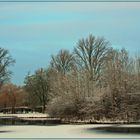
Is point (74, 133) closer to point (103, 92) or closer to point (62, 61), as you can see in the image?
point (103, 92)

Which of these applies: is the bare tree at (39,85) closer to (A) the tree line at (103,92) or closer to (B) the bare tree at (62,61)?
(B) the bare tree at (62,61)

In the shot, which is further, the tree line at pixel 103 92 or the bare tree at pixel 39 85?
the bare tree at pixel 39 85

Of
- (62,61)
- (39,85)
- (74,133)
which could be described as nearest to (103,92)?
(74,133)

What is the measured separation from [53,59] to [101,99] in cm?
2162

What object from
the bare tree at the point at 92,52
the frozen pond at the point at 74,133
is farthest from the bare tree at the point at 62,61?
the frozen pond at the point at 74,133

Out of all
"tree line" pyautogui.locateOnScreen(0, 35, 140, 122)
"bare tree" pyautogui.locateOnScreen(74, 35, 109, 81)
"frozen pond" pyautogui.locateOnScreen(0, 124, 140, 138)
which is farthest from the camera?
"bare tree" pyautogui.locateOnScreen(74, 35, 109, 81)

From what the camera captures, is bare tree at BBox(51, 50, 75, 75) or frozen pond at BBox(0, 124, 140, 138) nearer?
frozen pond at BBox(0, 124, 140, 138)

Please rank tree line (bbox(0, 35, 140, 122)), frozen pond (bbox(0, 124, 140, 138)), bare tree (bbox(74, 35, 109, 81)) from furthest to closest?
bare tree (bbox(74, 35, 109, 81)), tree line (bbox(0, 35, 140, 122)), frozen pond (bbox(0, 124, 140, 138))

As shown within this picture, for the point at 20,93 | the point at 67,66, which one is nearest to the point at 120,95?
the point at 67,66

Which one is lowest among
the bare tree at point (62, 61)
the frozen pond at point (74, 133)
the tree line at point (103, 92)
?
the frozen pond at point (74, 133)

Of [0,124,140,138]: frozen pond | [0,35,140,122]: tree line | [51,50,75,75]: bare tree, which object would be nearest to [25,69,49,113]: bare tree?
[51,50,75,75]: bare tree

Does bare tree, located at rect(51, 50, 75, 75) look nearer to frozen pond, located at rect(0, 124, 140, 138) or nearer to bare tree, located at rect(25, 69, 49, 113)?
bare tree, located at rect(25, 69, 49, 113)

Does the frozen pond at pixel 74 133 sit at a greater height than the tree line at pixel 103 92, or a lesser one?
lesser

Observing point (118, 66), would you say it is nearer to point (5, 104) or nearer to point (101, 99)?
point (101, 99)
